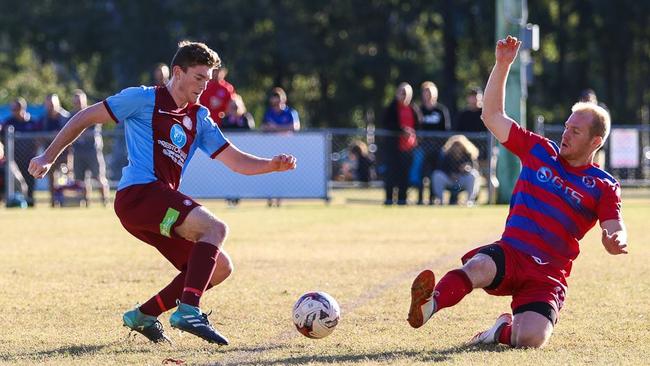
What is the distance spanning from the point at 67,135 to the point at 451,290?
2078mm

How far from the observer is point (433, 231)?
1481 centimetres

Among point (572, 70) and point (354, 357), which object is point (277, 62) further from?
point (354, 357)

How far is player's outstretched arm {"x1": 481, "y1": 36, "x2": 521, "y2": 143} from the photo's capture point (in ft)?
21.7

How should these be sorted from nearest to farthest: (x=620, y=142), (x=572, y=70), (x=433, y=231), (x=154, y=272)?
(x=154, y=272) → (x=433, y=231) → (x=620, y=142) → (x=572, y=70)

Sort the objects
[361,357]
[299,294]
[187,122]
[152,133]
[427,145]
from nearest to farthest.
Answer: [361,357] < [152,133] < [187,122] < [299,294] < [427,145]

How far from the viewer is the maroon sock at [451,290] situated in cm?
643

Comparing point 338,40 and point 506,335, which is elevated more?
point 338,40

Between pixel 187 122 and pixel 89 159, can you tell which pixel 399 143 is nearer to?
pixel 89 159

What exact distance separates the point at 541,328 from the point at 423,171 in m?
14.5

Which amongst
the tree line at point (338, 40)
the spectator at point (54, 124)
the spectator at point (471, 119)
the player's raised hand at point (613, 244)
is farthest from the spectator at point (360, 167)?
the player's raised hand at point (613, 244)

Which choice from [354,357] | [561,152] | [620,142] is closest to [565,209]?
[561,152]

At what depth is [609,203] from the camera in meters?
6.47

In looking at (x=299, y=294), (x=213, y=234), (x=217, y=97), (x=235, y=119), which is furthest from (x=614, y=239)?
(x=235, y=119)

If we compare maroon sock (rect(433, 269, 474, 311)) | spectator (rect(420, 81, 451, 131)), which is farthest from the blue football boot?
spectator (rect(420, 81, 451, 131))
